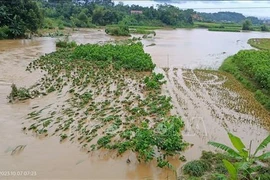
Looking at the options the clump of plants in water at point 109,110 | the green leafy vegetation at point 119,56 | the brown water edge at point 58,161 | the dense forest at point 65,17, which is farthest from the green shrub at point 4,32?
the brown water edge at point 58,161

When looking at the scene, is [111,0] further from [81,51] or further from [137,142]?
[137,142]

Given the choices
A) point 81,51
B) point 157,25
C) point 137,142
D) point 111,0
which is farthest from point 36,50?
point 111,0

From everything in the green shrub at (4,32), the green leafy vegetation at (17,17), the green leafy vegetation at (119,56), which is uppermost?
the green leafy vegetation at (17,17)

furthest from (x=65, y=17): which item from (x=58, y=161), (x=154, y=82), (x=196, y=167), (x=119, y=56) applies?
(x=196, y=167)

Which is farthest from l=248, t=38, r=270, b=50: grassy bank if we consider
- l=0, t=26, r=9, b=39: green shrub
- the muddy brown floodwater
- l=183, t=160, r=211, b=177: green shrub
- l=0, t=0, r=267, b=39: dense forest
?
l=183, t=160, r=211, b=177: green shrub

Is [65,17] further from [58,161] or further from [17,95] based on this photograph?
[58,161]

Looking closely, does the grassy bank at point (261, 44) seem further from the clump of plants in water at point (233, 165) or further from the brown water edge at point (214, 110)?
the clump of plants in water at point (233, 165)

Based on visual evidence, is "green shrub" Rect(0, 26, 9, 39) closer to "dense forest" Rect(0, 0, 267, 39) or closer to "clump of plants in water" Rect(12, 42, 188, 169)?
"dense forest" Rect(0, 0, 267, 39)
